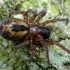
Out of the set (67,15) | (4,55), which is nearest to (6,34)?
(4,55)

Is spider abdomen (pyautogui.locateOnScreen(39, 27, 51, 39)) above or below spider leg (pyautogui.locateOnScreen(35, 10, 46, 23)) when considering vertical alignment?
below

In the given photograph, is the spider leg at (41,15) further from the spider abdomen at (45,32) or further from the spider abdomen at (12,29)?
the spider abdomen at (12,29)

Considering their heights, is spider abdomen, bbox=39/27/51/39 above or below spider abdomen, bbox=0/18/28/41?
below

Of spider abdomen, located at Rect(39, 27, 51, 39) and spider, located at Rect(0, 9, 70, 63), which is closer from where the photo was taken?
spider, located at Rect(0, 9, 70, 63)

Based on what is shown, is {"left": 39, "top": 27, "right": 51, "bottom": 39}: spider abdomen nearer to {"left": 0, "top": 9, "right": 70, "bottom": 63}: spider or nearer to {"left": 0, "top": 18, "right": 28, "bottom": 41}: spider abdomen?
{"left": 0, "top": 9, "right": 70, "bottom": 63}: spider

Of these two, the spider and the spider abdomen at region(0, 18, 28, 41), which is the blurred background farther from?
the spider abdomen at region(0, 18, 28, 41)

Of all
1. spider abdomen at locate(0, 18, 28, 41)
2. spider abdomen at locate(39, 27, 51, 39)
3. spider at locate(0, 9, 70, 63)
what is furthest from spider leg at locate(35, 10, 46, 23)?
spider abdomen at locate(0, 18, 28, 41)

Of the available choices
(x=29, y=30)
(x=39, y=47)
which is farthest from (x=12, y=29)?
(x=39, y=47)

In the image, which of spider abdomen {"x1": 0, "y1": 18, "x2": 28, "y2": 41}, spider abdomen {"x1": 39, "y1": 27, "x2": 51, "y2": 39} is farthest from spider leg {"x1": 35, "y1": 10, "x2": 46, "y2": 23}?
spider abdomen {"x1": 0, "y1": 18, "x2": 28, "y2": 41}
